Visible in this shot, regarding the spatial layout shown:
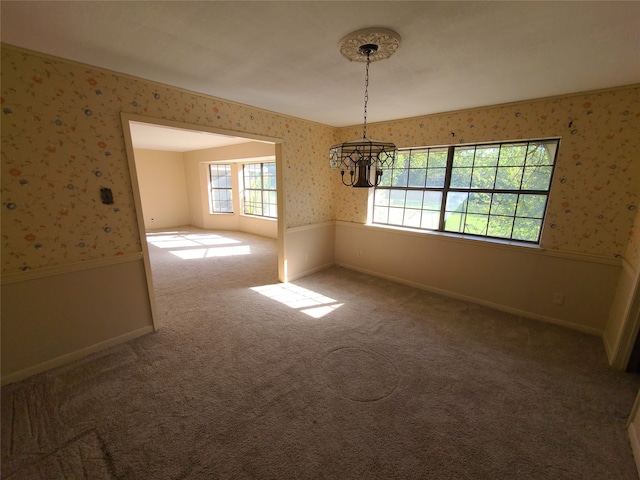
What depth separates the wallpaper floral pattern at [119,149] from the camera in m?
Result: 1.92

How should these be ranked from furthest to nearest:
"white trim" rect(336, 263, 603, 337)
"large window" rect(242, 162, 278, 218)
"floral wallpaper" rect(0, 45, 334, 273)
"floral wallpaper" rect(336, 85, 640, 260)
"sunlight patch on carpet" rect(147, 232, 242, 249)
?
"large window" rect(242, 162, 278, 218), "sunlight patch on carpet" rect(147, 232, 242, 249), "white trim" rect(336, 263, 603, 337), "floral wallpaper" rect(336, 85, 640, 260), "floral wallpaper" rect(0, 45, 334, 273)

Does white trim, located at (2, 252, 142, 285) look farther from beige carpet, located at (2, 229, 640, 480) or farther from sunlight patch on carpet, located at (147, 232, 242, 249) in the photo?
sunlight patch on carpet, located at (147, 232, 242, 249)

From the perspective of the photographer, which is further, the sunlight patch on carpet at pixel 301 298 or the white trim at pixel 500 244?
the sunlight patch on carpet at pixel 301 298

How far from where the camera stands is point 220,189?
7801mm

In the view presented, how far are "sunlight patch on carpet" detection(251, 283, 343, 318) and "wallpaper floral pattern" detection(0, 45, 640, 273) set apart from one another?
1731mm

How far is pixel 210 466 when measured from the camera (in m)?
1.47

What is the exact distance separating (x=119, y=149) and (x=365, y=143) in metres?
2.18

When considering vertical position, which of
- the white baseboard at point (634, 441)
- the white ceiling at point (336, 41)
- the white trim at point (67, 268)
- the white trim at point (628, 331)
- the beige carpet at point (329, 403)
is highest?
the white ceiling at point (336, 41)

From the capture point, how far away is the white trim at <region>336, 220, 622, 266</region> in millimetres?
2666

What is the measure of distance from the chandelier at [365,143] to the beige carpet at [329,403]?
5.21ft

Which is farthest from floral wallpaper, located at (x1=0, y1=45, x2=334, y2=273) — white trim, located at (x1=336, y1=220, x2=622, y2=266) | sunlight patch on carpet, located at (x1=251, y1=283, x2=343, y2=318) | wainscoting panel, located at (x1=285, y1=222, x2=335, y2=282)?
white trim, located at (x1=336, y1=220, x2=622, y2=266)

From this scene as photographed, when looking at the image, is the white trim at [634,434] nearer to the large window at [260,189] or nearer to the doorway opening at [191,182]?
the doorway opening at [191,182]

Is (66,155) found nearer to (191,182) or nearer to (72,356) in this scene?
(72,356)

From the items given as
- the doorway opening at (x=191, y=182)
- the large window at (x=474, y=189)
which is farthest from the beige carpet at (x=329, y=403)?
the doorway opening at (x=191, y=182)
